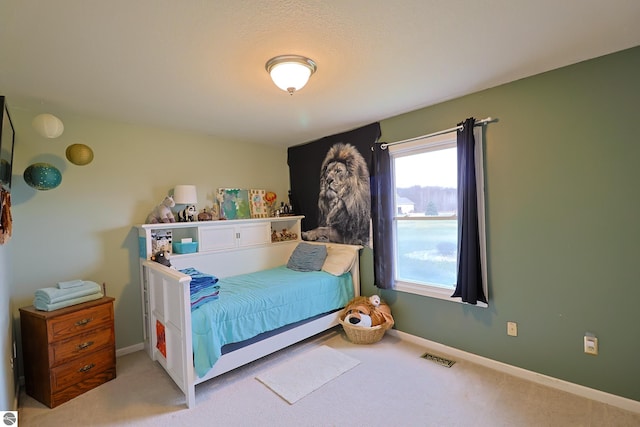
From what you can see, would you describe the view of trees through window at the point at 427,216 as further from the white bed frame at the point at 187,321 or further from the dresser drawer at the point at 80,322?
the dresser drawer at the point at 80,322

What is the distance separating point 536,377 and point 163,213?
143 inches

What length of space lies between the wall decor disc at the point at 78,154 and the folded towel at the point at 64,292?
107cm

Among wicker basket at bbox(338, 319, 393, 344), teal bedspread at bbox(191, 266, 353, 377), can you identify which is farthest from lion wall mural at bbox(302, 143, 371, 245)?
wicker basket at bbox(338, 319, 393, 344)

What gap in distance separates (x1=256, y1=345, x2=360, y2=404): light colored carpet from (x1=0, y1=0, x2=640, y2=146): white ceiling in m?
Result: 2.38

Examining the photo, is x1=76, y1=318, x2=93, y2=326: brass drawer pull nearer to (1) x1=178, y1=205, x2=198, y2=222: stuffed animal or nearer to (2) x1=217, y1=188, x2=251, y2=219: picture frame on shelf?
(1) x1=178, y1=205, x2=198, y2=222: stuffed animal

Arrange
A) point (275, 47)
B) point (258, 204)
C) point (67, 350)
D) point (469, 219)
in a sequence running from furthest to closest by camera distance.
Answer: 1. point (258, 204)
2. point (469, 219)
3. point (67, 350)
4. point (275, 47)

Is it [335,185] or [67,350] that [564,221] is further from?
[67,350]

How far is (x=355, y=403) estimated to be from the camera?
2127 mm

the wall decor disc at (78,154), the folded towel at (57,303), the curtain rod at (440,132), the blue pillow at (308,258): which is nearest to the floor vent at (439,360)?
the blue pillow at (308,258)

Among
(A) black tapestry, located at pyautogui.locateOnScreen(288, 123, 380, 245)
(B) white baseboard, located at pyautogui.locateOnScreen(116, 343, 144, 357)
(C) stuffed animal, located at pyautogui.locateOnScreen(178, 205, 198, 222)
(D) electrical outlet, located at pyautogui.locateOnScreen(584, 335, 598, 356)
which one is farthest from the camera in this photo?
(A) black tapestry, located at pyautogui.locateOnScreen(288, 123, 380, 245)

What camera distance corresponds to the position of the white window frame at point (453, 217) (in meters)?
2.54

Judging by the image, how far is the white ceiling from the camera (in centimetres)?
143

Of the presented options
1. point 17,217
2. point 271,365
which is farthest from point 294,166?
point 17,217

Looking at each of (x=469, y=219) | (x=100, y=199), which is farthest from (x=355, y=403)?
(x=100, y=199)
